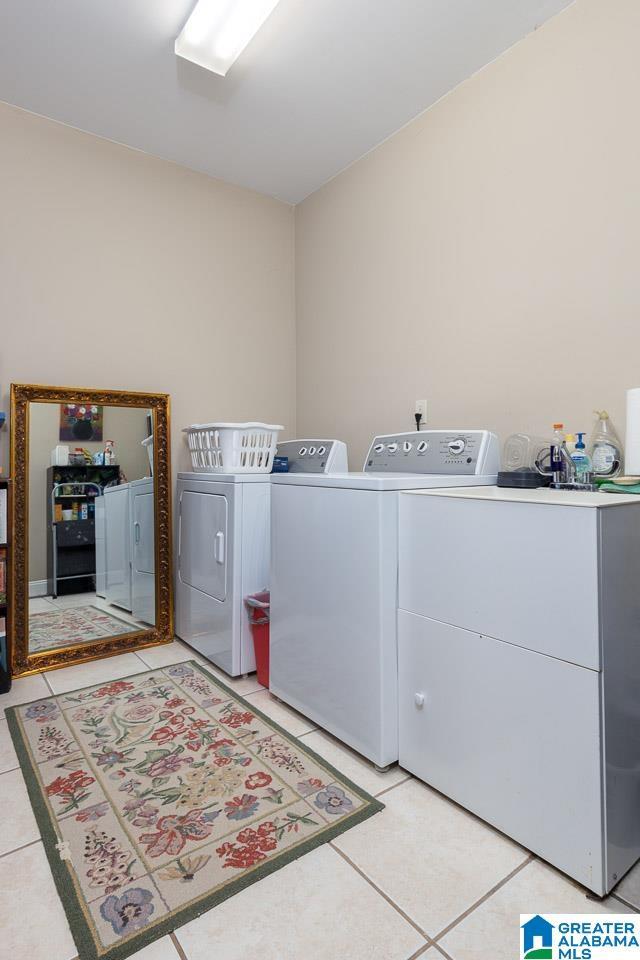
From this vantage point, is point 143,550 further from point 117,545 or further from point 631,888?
point 631,888

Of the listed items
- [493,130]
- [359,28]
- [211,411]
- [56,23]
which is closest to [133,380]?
[211,411]

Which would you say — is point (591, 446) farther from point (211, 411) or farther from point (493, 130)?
point (211, 411)

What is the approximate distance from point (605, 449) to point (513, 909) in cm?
131

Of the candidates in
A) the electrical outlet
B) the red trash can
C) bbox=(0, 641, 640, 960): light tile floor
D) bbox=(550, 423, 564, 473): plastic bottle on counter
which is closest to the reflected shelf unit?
the red trash can

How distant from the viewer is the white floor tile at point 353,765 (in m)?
1.57

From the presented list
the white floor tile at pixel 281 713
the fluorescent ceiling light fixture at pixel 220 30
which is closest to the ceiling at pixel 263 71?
the fluorescent ceiling light fixture at pixel 220 30

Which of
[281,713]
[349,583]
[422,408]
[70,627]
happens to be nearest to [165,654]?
[70,627]

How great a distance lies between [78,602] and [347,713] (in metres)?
1.52

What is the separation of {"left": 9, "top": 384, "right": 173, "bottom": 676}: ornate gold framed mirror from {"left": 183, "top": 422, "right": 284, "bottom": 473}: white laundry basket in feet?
1.09

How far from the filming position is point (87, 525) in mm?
2531

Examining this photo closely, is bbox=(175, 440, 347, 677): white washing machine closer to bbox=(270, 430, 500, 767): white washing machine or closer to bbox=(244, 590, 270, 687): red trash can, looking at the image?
bbox=(244, 590, 270, 687): red trash can

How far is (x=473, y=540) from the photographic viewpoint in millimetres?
1386

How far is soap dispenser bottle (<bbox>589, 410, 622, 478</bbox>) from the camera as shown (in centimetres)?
170

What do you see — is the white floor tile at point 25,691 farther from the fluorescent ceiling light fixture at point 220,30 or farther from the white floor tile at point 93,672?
the fluorescent ceiling light fixture at point 220,30
